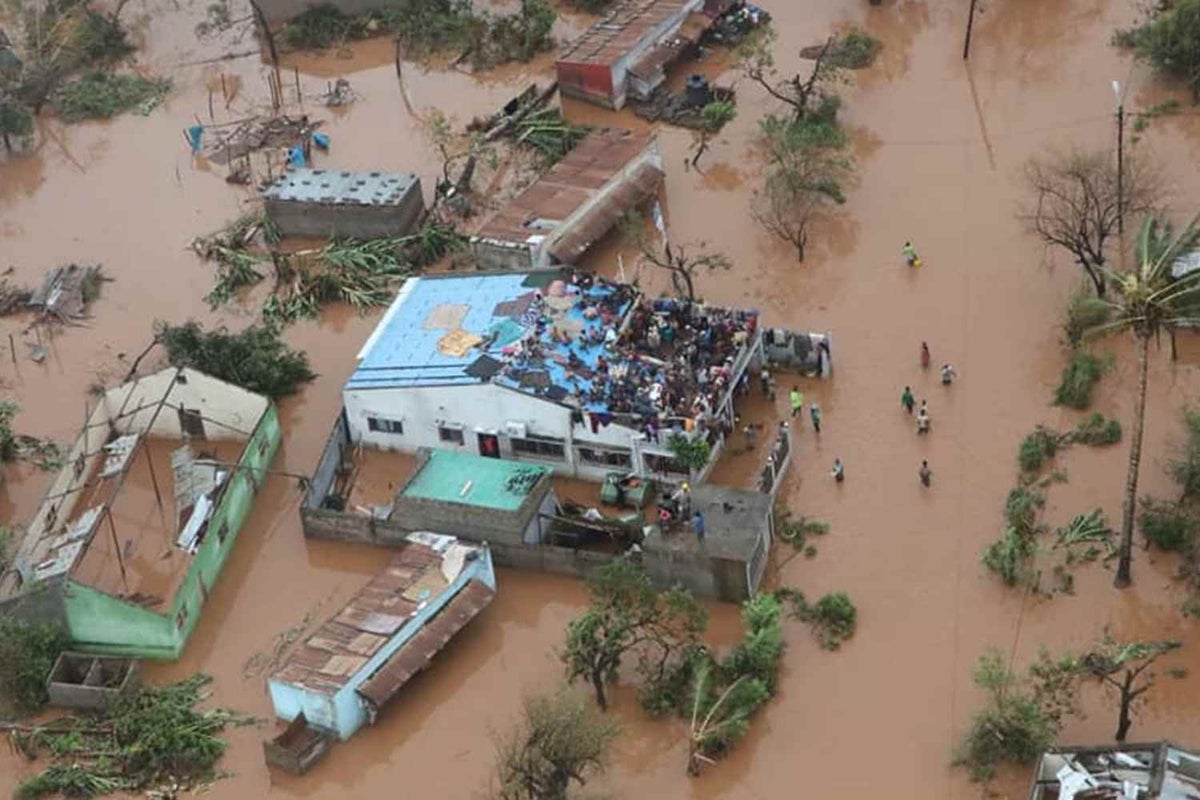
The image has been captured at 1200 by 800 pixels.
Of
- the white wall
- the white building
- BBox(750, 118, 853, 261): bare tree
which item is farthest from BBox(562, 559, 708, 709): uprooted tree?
BBox(750, 118, 853, 261): bare tree

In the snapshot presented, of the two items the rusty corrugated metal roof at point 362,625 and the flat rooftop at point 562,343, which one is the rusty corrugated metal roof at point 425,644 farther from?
the flat rooftop at point 562,343

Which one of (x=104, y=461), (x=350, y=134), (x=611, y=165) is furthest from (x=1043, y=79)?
(x=104, y=461)

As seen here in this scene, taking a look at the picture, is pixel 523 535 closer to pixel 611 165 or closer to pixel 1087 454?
pixel 1087 454

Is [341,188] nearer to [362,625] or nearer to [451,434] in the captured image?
[451,434]

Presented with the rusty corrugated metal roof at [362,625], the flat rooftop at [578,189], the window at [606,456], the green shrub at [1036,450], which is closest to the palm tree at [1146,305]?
the green shrub at [1036,450]

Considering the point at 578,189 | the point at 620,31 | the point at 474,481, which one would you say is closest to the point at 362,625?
the point at 474,481

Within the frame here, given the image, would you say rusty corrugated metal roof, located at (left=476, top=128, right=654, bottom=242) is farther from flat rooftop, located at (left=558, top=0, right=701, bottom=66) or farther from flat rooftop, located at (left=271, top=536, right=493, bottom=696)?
flat rooftop, located at (left=271, top=536, right=493, bottom=696)
